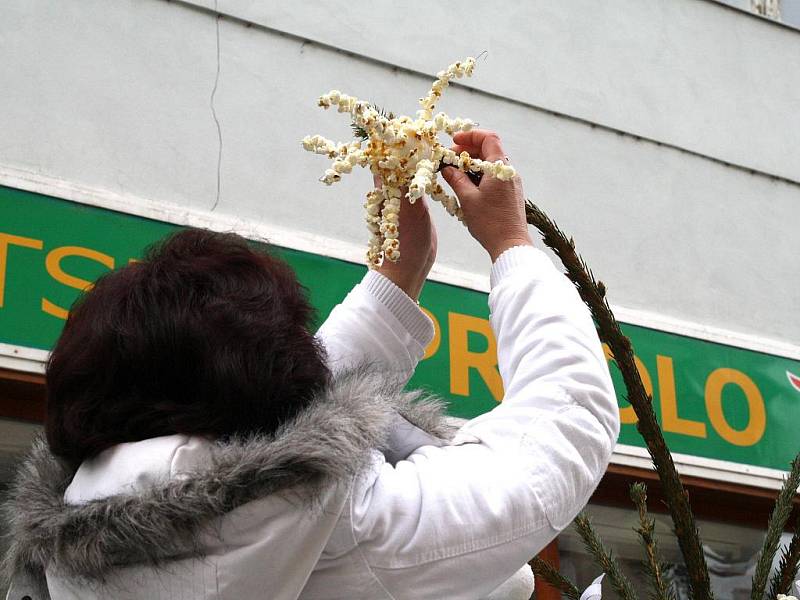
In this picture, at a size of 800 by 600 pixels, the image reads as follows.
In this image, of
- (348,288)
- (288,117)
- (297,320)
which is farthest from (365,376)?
(288,117)

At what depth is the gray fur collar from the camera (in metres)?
1.05

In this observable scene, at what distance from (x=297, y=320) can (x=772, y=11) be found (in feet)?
15.8

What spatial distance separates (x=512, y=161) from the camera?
430 cm

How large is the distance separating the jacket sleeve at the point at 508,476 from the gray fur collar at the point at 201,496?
0.05m

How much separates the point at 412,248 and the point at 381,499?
522 mm

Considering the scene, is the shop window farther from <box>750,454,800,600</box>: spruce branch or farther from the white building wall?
<box>750,454,800,600</box>: spruce branch

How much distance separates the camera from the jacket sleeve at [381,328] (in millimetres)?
1540

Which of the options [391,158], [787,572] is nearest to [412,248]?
[391,158]

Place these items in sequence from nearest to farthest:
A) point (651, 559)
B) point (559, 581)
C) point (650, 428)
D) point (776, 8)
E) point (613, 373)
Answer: point (650, 428) → point (651, 559) → point (559, 581) → point (613, 373) → point (776, 8)

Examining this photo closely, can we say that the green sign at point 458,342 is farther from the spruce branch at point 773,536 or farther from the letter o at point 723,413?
the spruce branch at point 773,536

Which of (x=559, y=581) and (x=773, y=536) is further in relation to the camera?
(x=559, y=581)

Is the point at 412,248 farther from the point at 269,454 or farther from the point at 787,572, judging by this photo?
the point at 787,572

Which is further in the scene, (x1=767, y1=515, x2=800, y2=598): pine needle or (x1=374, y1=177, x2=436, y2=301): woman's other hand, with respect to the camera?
(x1=767, y1=515, x2=800, y2=598): pine needle

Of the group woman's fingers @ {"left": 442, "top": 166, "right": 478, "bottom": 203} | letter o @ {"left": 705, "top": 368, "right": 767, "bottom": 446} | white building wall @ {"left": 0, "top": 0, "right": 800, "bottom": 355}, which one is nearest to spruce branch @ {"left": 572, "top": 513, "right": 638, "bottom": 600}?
woman's fingers @ {"left": 442, "top": 166, "right": 478, "bottom": 203}
